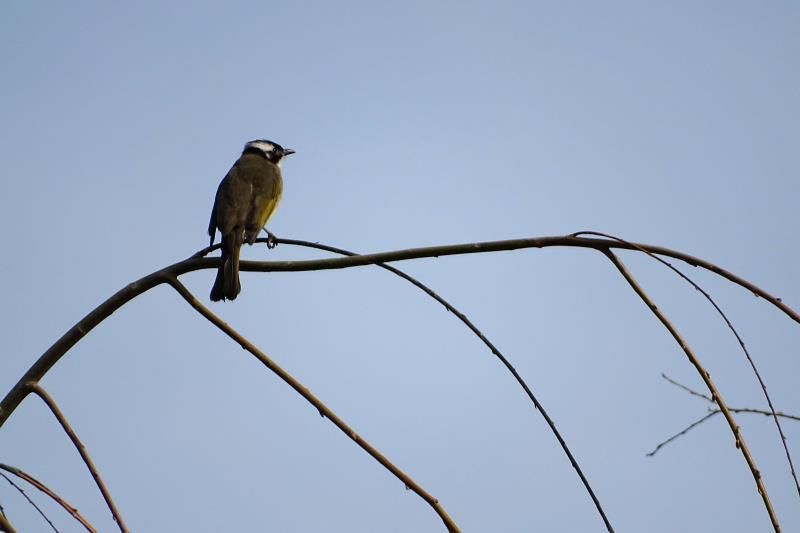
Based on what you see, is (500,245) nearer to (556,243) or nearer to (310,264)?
(556,243)

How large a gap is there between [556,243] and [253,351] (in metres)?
0.84

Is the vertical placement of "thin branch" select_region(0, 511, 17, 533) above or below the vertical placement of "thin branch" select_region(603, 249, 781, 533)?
below

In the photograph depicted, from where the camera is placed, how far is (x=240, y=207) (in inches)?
219

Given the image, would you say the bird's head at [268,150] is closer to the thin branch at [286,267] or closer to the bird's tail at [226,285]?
the bird's tail at [226,285]

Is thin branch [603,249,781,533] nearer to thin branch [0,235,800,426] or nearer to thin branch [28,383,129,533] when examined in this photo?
thin branch [0,235,800,426]

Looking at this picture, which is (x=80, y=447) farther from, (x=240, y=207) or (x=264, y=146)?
(x=264, y=146)

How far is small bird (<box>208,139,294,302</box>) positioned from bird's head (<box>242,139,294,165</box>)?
0.78 metres

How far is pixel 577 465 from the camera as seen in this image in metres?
2.26

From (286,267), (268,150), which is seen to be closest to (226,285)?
(286,267)

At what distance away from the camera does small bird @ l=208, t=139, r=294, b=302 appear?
4.61 meters

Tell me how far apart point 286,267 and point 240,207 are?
9.69 ft

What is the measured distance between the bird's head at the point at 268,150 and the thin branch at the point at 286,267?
494 centimetres

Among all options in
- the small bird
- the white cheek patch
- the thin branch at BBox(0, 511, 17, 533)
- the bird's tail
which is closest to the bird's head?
the white cheek patch

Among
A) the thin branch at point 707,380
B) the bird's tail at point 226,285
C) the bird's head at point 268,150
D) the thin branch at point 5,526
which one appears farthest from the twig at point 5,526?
the bird's head at point 268,150
